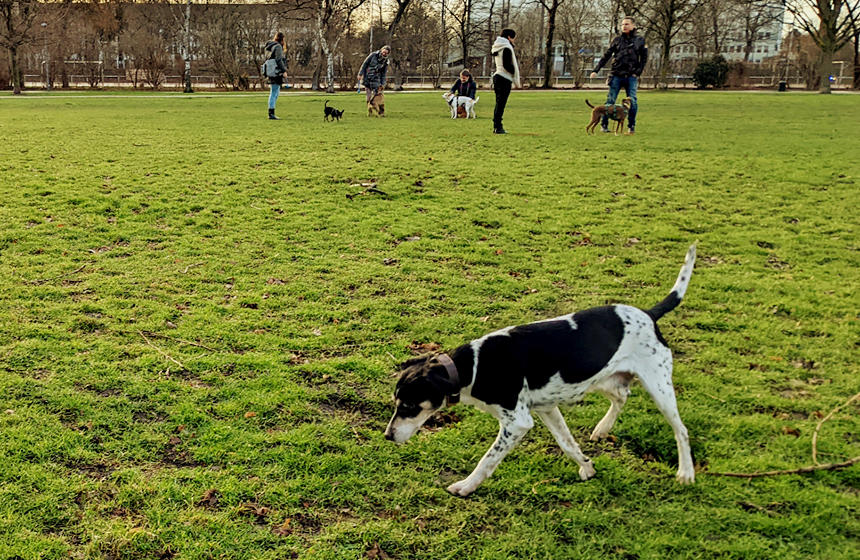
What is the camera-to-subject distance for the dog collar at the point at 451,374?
322 cm

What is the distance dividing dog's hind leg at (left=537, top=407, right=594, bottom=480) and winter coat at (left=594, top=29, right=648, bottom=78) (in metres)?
13.2

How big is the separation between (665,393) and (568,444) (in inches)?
23.0

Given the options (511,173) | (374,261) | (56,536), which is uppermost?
(511,173)

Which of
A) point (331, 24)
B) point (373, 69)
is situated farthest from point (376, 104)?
point (331, 24)

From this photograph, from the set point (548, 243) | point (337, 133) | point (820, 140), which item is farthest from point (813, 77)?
point (548, 243)

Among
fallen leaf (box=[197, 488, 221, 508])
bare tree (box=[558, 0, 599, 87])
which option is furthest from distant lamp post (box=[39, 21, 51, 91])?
bare tree (box=[558, 0, 599, 87])

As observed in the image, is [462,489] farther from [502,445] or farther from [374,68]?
[374,68]

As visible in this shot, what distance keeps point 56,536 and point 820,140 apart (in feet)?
58.2

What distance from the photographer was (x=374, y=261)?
23.6 feet

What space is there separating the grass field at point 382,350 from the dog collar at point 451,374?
0.51 m

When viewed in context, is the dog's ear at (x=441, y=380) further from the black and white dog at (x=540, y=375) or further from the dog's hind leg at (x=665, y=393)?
the dog's hind leg at (x=665, y=393)

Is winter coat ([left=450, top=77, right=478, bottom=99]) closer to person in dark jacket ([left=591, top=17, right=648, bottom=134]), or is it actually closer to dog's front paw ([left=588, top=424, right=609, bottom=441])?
person in dark jacket ([left=591, top=17, right=648, bottom=134])

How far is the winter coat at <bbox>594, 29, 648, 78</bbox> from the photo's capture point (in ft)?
49.6

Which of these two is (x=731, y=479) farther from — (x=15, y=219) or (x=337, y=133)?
(x=337, y=133)
